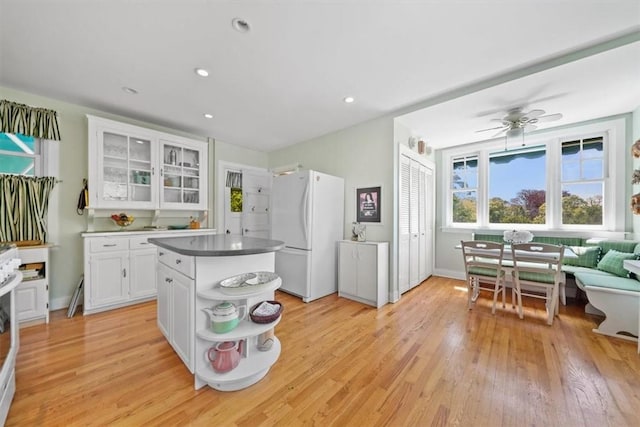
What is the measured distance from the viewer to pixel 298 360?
1953 millimetres

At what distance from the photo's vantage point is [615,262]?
2.82 metres

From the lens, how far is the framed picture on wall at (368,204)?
11.5ft

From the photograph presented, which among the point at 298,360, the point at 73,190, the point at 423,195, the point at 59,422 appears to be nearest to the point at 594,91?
the point at 423,195

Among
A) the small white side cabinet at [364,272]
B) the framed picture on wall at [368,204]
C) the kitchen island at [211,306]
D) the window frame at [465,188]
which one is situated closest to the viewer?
the kitchen island at [211,306]

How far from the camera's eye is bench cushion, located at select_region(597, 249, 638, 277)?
8.96 ft

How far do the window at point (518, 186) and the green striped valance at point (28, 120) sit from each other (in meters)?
6.49

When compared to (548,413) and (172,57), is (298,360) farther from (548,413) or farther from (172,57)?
(172,57)

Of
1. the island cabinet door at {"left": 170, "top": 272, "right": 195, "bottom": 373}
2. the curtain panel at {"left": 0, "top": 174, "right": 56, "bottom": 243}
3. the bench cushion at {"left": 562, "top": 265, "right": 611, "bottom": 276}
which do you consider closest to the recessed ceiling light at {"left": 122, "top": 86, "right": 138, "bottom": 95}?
the curtain panel at {"left": 0, "top": 174, "right": 56, "bottom": 243}

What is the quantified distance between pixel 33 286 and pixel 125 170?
1599mm

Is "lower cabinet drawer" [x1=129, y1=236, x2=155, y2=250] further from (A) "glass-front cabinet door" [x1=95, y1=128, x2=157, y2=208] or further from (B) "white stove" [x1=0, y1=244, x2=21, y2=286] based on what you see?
(B) "white stove" [x1=0, y1=244, x2=21, y2=286]

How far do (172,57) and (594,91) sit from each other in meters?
4.35

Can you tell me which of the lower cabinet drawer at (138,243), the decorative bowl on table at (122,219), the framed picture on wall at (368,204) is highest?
the framed picture on wall at (368,204)

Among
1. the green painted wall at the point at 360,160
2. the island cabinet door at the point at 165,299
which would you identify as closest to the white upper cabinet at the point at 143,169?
the island cabinet door at the point at 165,299

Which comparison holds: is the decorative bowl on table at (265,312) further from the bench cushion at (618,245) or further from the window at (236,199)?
the bench cushion at (618,245)
